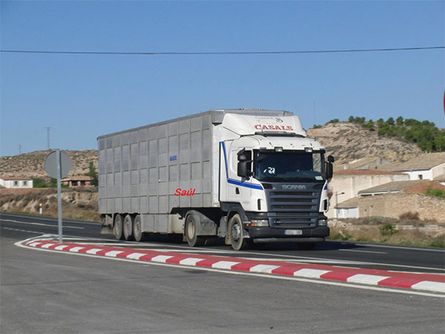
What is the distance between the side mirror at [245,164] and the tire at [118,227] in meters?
9.96

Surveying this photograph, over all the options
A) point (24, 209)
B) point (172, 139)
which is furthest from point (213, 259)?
point (24, 209)

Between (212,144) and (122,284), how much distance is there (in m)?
10.7

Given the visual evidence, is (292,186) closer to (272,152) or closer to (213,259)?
(272,152)

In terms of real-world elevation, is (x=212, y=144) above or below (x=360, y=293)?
above

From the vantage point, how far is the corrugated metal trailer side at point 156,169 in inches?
1025

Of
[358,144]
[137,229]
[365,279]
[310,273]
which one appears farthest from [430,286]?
[358,144]

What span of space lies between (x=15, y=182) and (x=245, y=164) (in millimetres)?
A: 140303

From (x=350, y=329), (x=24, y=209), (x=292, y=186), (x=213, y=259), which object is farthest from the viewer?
(x=24, y=209)

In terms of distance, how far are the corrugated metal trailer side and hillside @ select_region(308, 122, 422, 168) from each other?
111 m

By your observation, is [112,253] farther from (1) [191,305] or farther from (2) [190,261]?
(1) [191,305]

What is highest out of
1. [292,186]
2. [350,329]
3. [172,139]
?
[172,139]

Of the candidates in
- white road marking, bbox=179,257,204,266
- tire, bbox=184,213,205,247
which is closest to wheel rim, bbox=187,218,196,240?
tire, bbox=184,213,205,247

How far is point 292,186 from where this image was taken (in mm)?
23516

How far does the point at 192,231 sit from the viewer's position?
26.5 meters
